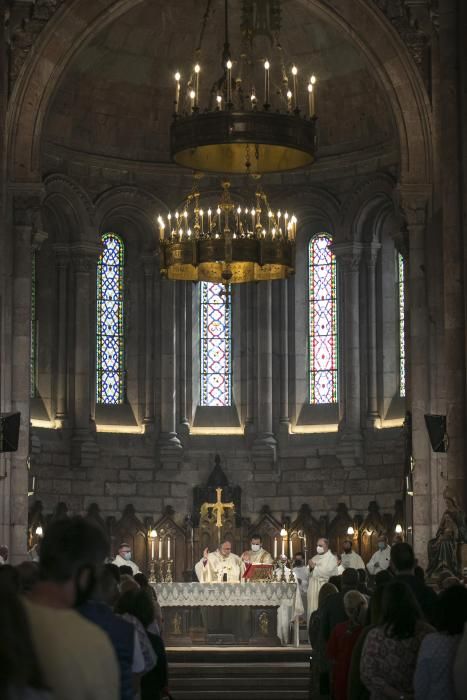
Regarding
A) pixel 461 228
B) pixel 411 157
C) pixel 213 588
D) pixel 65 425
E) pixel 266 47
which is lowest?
pixel 213 588

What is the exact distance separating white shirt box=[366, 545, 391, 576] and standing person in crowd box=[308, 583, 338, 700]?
1159 centimetres

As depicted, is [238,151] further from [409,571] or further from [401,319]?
[409,571]

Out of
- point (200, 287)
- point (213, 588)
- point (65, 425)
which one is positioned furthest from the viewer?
point (200, 287)

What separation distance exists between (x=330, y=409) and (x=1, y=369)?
306 inches

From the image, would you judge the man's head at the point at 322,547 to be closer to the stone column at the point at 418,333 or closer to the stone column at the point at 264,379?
the stone column at the point at 418,333

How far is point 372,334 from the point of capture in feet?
95.8

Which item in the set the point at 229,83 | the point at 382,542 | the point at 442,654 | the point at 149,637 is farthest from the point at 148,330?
the point at 442,654

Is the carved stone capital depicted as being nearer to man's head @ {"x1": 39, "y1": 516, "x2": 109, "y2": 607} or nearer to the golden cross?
the golden cross

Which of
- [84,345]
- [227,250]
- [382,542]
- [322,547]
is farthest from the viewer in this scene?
[84,345]

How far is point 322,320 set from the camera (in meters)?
30.1

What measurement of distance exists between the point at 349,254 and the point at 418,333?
5063 mm

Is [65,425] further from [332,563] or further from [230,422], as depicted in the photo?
[332,563]

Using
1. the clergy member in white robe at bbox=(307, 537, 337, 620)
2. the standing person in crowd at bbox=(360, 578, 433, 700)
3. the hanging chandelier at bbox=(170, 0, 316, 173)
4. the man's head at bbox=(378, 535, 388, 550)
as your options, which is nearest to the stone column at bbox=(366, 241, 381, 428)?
the man's head at bbox=(378, 535, 388, 550)

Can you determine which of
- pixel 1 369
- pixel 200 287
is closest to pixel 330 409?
pixel 200 287
